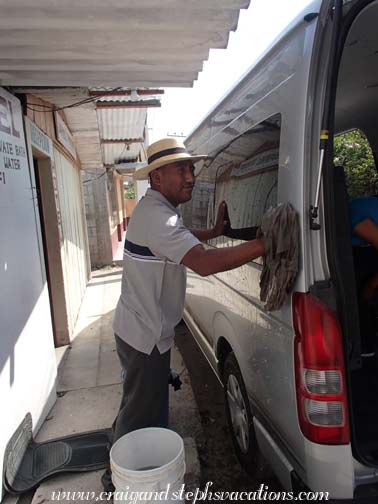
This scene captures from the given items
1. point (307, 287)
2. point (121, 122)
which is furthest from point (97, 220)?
point (307, 287)

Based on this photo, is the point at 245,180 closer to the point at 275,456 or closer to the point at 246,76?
the point at 246,76

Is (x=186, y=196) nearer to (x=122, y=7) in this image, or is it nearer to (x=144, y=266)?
(x=144, y=266)

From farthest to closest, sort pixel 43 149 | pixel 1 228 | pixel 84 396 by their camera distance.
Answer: pixel 43 149 → pixel 84 396 → pixel 1 228

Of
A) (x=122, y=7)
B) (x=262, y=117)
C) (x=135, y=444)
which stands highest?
(x=122, y=7)

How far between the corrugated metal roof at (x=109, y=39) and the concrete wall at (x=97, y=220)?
770 cm

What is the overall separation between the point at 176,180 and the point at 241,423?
1602 mm

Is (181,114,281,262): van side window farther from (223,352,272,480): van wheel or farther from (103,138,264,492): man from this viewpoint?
(223,352,272,480): van wheel

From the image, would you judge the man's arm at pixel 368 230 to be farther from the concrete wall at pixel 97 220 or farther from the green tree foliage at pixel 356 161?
the concrete wall at pixel 97 220

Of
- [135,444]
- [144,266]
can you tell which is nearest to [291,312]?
[144,266]

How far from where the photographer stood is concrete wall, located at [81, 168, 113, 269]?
10.7 metres

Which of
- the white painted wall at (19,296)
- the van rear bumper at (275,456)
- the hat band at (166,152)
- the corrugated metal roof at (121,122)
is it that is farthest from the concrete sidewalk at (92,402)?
the corrugated metal roof at (121,122)

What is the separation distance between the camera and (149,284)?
2.22m

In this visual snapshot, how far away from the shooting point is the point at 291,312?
1.68 meters

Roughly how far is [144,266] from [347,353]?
3.70ft
